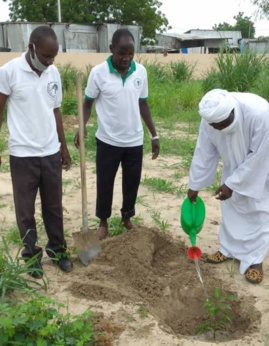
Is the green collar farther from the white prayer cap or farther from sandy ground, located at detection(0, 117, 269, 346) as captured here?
sandy ground, located at detection(0, 117, 269, 346)

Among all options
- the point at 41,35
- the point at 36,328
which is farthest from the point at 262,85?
the point at 36,328

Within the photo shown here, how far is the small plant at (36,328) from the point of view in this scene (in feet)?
7.55

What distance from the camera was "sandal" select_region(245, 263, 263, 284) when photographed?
3.43m

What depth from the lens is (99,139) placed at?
3807 mm

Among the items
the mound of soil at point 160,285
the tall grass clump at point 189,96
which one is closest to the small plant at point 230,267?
the mound of soil at point 160,285

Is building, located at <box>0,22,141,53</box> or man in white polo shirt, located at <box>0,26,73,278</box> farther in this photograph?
building, located at <box>0,22,141,53</box>

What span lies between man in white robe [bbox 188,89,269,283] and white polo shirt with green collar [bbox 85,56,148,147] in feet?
1.86

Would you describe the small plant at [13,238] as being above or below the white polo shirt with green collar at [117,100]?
below

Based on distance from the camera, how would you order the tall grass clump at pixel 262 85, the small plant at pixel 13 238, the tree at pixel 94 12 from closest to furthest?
the small plant at pixel 13 238, the tall grass clump at pixel 262 85, the tree at pixel 94 12

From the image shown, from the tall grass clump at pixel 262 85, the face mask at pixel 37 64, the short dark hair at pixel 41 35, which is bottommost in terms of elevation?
the tall grass clump at pixel 262 85

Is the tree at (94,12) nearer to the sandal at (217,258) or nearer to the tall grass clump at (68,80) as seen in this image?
the tall grass clump at (68,80)

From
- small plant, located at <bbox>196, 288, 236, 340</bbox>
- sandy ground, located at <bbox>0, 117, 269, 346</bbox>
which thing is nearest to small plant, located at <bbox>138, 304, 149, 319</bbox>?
sandy ground, located at <bbox>0, 117, 269, 346</bbox>

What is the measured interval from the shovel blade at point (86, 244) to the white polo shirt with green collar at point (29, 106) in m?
0.82

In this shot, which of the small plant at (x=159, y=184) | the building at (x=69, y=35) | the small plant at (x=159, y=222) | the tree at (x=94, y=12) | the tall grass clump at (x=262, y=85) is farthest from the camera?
the tree at (x=94, y=12)
